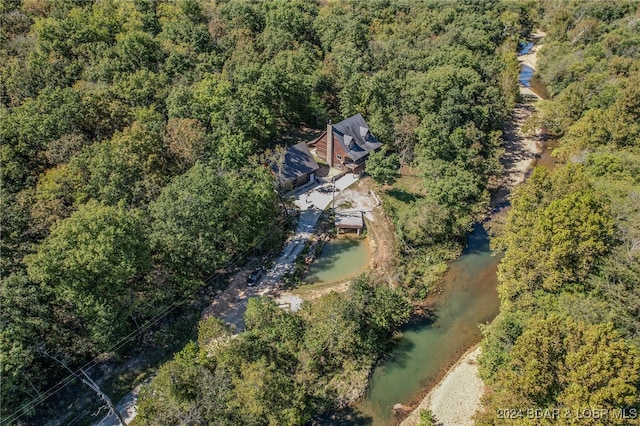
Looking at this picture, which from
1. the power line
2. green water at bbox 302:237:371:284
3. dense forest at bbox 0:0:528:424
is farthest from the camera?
green water at bbox 302:237:371:284

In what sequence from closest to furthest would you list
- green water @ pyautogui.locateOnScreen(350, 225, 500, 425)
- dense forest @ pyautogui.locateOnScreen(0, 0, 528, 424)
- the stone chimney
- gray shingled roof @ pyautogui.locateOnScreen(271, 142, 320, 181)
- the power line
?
the power line → dense forest @ pyautogui.locateOnScreen(0, 0, 528, 424) → green water @ pyautogui.locateOnScreen(350, 225, 500, 425) → gray shingled roof @ pyautogui.locateOnScreen(271, 142, 320, 181) → the stone chimney

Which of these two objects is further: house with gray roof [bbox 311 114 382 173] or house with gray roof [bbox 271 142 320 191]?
house with gray roof [bbox 311 114 382 173]

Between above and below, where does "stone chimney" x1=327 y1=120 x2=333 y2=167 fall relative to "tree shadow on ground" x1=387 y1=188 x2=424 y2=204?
above

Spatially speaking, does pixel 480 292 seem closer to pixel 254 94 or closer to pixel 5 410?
pixel 254 94

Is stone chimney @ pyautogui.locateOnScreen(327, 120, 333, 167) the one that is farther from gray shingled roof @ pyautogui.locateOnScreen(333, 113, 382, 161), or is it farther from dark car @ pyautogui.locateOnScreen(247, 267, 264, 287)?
dark car @ pyautogui.locateOnScreen(247, 267, 264, 287)

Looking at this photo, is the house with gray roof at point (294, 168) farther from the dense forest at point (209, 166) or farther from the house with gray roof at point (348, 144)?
the house with gray roof at point (348, 144)

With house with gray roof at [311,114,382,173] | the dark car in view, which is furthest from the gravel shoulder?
house with gray roof at [311,114,382,173]
